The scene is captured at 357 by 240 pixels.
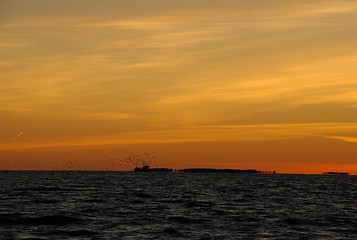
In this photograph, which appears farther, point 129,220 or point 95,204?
point 95,204

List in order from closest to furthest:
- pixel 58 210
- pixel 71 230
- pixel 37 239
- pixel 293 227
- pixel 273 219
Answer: pixel 37 239 < pixel 71 230 < pixel 293 227 < pixel 273 219 < pixel 58 210

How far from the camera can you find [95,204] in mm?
72125

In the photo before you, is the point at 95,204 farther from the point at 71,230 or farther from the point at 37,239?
the point at 37,239

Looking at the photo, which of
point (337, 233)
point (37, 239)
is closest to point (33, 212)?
point (37, 239)

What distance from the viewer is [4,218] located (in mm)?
54531

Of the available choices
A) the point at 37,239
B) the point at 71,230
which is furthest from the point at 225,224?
the point at 37,239

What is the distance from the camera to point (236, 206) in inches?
2854

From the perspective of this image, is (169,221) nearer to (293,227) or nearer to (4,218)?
(293,227)

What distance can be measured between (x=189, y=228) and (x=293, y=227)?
27.9ft

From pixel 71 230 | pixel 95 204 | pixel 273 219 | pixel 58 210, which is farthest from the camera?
pixel 95 204

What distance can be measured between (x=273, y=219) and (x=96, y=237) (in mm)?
19483

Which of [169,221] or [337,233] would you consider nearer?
[337,233]

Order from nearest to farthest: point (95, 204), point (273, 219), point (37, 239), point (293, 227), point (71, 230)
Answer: point (37, 239), point (71, 230), point (293, 227), point (273, 219), point (95, 204)

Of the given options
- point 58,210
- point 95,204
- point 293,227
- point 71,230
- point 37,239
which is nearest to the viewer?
point 37,239
